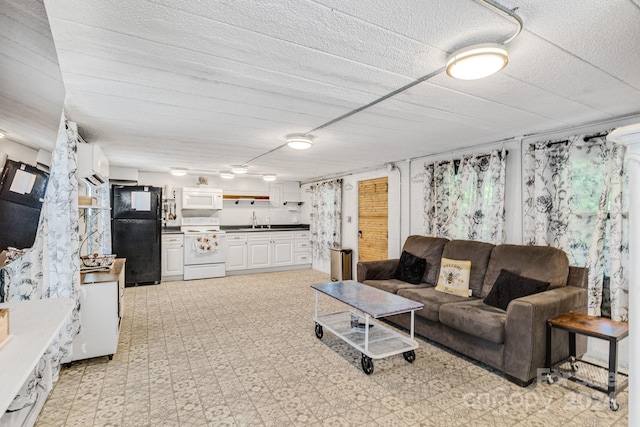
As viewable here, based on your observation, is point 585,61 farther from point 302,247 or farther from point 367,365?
point 302,247

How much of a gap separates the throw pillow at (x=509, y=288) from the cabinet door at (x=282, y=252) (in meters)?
4.70

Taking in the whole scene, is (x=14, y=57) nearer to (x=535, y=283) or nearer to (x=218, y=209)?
(x=535, y=283)

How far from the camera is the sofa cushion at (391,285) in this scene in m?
3.57

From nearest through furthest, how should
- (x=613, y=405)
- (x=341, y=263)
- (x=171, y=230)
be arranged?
1. (x=613, y=405)
2. (x=341, y=263)
3. (x=171, y=230)

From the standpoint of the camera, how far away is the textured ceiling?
1279mm

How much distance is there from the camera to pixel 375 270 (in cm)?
402

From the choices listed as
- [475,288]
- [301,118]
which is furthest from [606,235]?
[301,118]

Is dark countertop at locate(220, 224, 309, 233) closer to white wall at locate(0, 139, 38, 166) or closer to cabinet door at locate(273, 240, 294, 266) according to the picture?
cabinet door at locate(273, 240, 294, 266)

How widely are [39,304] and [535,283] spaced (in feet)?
11.4

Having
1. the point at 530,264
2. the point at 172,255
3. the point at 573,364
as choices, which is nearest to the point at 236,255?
the point at 172,255

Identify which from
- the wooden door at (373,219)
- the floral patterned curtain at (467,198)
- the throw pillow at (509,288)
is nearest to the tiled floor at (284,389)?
the throw pillow at (509,288)

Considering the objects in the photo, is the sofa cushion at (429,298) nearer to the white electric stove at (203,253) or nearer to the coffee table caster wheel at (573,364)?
the coffee table caster wheel at (573,364)

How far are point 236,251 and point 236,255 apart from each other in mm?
83

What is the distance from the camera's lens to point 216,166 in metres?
5.53
